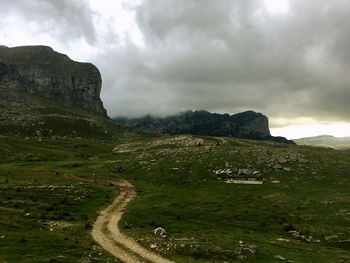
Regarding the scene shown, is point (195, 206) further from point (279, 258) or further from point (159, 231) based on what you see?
point (279, 258)

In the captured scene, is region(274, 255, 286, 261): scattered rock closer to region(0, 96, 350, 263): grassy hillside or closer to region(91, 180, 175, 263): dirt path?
region(0, 96, 350, 263): grassy hillside

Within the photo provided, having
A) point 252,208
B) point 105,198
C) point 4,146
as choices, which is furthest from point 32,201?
point 4,146

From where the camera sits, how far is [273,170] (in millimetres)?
106188

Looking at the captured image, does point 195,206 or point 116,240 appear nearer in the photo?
point 116,240

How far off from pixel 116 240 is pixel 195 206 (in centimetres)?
2580

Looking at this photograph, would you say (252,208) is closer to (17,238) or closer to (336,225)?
(336,225)

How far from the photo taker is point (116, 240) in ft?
165

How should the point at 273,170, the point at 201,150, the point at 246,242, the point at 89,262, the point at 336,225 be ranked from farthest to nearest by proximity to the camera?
the point at 201,150, the point at 273,170, the point at 336,225, the point at 246,242, the point at 89,262

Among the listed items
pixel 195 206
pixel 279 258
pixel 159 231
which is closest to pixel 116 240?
pixel 159 231

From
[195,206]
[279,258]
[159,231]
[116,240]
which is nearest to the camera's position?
[279,258]

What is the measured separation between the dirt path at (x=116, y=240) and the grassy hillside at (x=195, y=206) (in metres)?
1.26

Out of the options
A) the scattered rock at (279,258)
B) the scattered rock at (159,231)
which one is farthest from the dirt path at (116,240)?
the scattered rock at (279,258)

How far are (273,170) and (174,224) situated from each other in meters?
51.3

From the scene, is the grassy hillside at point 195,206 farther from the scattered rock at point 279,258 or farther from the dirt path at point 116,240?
the dirt path at point 116,240
